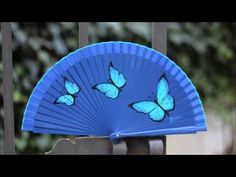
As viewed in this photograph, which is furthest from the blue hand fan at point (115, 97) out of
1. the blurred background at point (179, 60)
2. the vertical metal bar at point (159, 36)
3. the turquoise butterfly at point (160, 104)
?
the blurred background at point (179, 60)

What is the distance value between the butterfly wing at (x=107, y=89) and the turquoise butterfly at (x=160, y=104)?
53 millimetres

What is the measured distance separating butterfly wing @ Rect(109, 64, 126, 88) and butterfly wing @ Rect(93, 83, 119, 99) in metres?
0.01

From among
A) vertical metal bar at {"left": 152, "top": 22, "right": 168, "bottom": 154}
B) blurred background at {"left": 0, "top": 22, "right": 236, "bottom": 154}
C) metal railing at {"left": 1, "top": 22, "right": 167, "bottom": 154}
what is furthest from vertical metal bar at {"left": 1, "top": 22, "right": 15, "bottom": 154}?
blurred background at {"left": 0, "top": 22, "right": 236, "bottom": 154}

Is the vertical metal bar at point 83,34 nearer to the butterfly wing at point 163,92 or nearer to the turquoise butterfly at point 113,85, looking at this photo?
the turquoise butterfly at point 113,85

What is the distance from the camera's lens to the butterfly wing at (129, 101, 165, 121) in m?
1.24

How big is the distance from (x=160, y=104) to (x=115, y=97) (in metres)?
0.11

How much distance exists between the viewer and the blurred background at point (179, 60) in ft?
Answer: 7.97

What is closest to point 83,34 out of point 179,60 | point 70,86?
point 70,86

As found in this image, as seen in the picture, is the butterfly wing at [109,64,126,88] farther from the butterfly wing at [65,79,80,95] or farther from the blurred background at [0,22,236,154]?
the blurred background at [0,22,236,154]

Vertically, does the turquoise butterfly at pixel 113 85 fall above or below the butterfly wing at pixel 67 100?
above

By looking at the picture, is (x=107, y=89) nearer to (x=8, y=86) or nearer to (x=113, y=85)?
(x=113, y=85)

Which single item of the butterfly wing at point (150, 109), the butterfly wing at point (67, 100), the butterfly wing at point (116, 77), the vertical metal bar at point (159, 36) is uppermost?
the vertical metal bar at point (159, 36)

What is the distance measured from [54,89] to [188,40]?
1.89 meters
